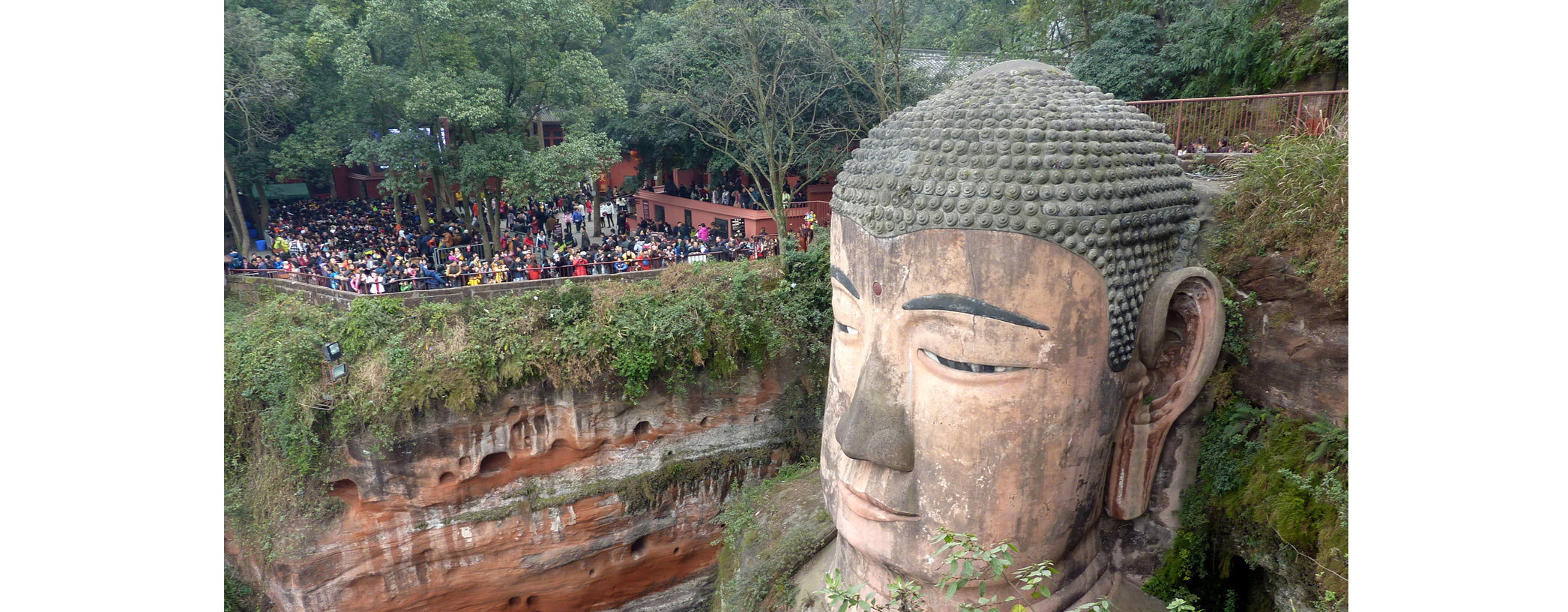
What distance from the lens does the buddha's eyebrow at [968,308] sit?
566cm

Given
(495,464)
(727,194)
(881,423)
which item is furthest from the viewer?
(727,194)

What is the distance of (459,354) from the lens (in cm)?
1117

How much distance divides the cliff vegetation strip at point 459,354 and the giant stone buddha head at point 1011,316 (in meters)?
5.59

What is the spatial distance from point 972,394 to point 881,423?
26.5 inches

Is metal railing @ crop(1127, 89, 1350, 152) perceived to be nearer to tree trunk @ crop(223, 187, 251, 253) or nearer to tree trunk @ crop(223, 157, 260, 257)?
tree trunk @ crop(223, 157, 260, 257)

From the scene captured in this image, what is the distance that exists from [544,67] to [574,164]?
189 cm

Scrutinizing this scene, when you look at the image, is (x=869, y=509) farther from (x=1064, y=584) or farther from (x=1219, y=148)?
(x=1219, y=148)

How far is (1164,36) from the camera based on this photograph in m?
14.5

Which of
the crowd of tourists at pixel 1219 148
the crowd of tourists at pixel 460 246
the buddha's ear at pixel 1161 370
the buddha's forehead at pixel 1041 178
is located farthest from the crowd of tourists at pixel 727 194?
the buddha's ear at pixel 1161 370

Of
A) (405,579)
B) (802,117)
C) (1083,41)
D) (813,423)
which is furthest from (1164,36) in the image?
(405,579)

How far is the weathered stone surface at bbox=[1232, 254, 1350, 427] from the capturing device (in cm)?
604

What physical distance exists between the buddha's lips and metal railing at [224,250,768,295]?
730 centimetres

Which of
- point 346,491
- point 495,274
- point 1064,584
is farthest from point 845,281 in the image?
point 495,274

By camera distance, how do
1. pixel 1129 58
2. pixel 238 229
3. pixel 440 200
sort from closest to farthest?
1. pixel 1129 58
2. pixel 238 229
3. pixel 440 200
